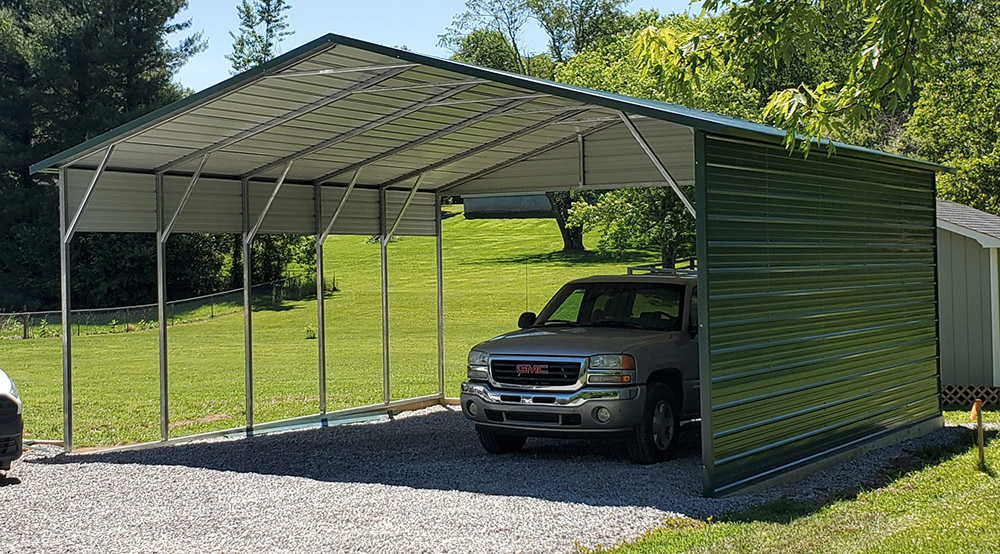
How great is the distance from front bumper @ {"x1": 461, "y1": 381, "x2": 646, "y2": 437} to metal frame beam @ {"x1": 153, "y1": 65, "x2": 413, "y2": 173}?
124 inches

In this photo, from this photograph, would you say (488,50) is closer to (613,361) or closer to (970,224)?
(970,224)

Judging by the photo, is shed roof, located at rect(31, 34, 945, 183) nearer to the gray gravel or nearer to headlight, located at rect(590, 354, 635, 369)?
headlight, located at rect(590, 354, 635, 369)

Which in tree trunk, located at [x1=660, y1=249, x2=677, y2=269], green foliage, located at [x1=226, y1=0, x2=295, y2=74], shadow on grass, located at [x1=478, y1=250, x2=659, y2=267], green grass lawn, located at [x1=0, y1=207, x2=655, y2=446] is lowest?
green grass lawn, located at [x1=0, y1=207, x2=655, y2=446]

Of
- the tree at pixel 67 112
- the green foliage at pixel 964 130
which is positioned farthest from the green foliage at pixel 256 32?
the green foliage at pixel 964 130

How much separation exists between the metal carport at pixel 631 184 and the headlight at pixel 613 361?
1.19 m

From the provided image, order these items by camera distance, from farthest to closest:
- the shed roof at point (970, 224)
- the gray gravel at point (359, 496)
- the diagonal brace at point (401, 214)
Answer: the diagonal brace at point (401, 214) → the shed roof at point (970, 224) → the gray gravel at point (359, 496)

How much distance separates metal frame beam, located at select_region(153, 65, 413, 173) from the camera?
407 inches

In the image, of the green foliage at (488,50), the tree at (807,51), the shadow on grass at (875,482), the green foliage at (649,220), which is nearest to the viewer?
the tree at (807,51)

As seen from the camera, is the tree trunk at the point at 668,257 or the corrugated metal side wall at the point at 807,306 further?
the tree trunk at the point at 668,257

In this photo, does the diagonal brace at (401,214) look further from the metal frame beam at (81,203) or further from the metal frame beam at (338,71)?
the metal frame beam at (338,71)

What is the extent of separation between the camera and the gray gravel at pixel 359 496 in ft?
25.9

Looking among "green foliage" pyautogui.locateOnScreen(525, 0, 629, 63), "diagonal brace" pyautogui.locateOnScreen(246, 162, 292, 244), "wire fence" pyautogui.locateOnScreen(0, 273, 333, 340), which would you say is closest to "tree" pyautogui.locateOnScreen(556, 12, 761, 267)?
"diagonal brace" pyautogui.locateOnScreen(246, 162, 292, 244)

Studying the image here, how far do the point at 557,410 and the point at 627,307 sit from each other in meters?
1.80

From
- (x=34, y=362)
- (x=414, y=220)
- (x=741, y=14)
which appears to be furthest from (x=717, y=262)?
(x=34, y=362)
